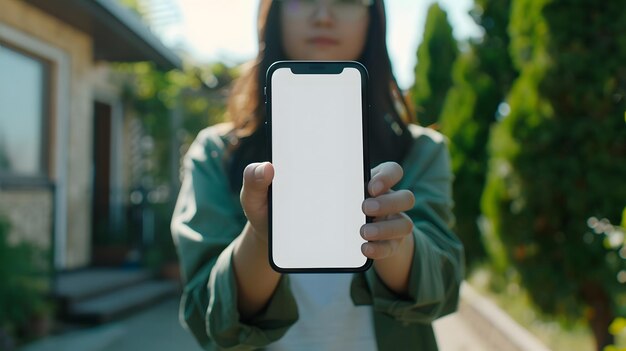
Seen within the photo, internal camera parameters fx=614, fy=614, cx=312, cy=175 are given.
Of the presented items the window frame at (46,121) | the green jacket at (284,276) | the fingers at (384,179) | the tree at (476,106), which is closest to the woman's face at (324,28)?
the green jacket at (284,276)

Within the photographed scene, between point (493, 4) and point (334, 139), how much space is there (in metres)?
8.84

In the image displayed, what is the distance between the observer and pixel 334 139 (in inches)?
40.5

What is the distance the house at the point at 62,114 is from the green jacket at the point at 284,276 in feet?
16.0

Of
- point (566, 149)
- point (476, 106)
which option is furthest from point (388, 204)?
point (476, 106)

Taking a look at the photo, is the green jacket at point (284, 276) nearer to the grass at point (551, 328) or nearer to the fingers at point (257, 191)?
the fingers at point (257, 191)

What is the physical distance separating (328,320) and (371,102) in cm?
52

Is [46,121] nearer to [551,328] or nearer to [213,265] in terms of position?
[551,328]

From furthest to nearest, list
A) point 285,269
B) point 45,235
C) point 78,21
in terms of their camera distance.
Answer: point 78,21 < point 45,235 < point 285,269

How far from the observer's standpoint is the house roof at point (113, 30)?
7043 millimetres

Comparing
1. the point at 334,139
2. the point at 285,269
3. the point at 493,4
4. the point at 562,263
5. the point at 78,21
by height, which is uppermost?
the point at 493,4

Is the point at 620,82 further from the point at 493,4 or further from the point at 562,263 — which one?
the point at 493,4

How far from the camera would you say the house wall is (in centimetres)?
675

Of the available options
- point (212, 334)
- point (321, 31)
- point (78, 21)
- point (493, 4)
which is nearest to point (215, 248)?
point (212, 334)

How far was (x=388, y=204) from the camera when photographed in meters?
0.91
